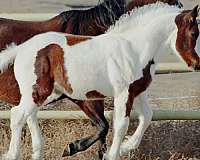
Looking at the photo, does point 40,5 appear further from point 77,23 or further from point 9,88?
point 9,88

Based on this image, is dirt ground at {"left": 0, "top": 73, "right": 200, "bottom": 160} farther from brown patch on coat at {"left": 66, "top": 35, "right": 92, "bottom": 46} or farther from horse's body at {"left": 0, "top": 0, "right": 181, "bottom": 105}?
brown patch on coat at {"left": 66, "top": 35, "right": 92, "bottom": 46}

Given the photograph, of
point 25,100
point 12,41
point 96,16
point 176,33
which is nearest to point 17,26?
point 12,41

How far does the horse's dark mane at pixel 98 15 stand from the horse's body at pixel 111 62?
0.59 m

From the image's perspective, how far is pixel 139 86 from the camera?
4688 millimetres

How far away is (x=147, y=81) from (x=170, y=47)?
10.8 inches

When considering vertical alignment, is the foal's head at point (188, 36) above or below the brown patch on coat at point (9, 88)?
above

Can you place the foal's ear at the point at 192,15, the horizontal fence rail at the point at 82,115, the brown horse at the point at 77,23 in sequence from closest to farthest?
the foal's ear at the point at 192,15 < the brown horse at the point at 77,23 < the horizontal fence rail at the point at 82,115

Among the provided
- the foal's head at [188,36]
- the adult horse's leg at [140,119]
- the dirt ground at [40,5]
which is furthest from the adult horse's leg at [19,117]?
the dirt ground at [40,5]

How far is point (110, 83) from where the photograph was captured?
4652mm

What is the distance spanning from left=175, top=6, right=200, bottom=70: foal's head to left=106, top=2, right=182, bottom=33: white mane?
168 millimetres

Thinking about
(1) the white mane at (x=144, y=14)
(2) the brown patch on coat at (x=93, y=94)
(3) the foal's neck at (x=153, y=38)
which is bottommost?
(2) the brown patch on coat at (x=93, y=94)

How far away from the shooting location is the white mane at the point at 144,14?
4.79 meters

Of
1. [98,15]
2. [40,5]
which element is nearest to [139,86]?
[98,15]

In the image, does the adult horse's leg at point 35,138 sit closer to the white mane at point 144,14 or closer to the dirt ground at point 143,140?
the white mane at point 144,14
